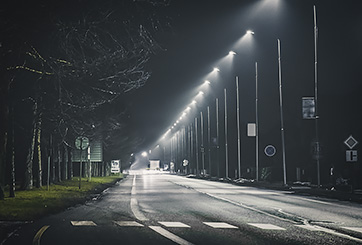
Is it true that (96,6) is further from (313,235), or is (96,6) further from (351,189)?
(351,189)

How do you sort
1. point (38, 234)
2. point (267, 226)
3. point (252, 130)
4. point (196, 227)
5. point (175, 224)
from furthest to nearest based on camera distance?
1. point (252, 130)
2. point (175, 224)
3. point (267, 226)
4. point (196, 227)
5. point (38, 234)

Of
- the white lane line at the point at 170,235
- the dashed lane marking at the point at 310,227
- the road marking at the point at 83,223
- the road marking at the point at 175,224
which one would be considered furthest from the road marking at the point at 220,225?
the road marking at the point at 83,223

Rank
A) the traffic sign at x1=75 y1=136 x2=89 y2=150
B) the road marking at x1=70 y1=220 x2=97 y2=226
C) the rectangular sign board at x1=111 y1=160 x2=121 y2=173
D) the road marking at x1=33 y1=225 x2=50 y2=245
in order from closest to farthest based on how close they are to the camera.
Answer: the road marking at x1=33 y1=225 x2=50 y2=245, the road marking at x1=70 y1=220 x2=97 y2=226, the traffic sign at x1=75 y1=136 x2=89 y2=150, the rectangular sign board at x1=111 y1=160 x2=121 y2=173

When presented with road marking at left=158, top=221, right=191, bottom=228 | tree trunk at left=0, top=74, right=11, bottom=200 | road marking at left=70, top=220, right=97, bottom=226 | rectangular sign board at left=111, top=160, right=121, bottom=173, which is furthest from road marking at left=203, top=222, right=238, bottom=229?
rectangular sign board at left=111, top=160, right=121, bottom=173

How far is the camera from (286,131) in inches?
3538

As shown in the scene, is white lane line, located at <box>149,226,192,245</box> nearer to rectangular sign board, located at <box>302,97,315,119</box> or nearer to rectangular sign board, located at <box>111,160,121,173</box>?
rectangular sign board, located at <box>302,97,315,119</box>

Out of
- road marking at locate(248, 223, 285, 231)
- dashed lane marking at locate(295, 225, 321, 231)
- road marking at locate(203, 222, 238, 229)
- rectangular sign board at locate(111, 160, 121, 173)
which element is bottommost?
dashed lane marking at locate(295, 225, 321, 231)

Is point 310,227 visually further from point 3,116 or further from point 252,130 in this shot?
point 252,130

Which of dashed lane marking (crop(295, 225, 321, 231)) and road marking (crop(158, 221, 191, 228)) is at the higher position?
road marking (crop(158, 221, 191, 228))

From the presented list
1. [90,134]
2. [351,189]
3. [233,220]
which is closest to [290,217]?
[233,220]

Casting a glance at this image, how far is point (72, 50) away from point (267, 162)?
79514 millimetres

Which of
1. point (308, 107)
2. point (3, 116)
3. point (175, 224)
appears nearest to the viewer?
point (175, 224)

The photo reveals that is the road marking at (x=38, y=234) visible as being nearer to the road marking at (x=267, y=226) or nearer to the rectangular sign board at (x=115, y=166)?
the road marking at (x=267, y=226)

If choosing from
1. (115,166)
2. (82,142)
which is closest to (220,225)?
(82,142)
